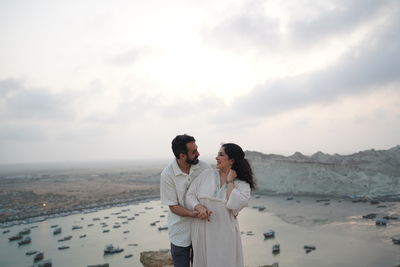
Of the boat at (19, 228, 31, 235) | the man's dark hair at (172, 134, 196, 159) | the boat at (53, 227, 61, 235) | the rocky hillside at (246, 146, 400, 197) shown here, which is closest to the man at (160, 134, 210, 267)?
the man's dark hair at (172, 134, 196, 159)

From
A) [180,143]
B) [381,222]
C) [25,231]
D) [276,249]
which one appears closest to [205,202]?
[180,143]

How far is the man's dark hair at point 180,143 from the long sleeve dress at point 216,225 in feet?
1.04

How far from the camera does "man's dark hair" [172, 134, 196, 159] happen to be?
2.91m

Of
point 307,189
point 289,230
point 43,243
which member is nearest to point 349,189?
point 307,189

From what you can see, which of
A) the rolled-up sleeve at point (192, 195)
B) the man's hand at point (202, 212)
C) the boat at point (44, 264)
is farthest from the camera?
the boat at point (44, 264)

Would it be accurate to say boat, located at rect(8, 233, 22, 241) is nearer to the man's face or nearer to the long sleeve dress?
the long sleeve dress

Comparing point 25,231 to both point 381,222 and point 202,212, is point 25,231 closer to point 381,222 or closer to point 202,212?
point 381,222

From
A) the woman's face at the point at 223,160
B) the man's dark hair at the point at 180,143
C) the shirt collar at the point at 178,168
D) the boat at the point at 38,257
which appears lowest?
the boat at the point at 38,257

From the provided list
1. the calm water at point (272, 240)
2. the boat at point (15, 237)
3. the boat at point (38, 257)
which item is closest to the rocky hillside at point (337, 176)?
the calm water at point (272, 240)

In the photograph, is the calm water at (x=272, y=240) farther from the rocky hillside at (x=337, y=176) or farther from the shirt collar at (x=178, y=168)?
the shirt collar at (x=178, y=168)

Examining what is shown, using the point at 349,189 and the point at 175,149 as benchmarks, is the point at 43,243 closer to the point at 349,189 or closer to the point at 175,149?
the point at 175,149

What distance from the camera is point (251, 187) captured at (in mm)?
2951

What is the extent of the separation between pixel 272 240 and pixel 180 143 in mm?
16616

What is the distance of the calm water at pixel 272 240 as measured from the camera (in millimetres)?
14867
